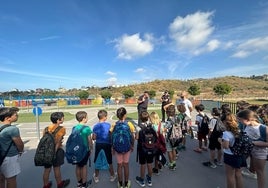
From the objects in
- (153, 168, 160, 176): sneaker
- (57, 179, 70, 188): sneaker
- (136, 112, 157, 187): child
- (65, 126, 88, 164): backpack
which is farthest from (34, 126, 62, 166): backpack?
(153, 168, 160, 176): sneaker

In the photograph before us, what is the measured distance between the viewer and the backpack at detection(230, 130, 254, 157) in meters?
2.81

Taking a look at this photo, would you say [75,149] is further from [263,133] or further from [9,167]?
[263,133]

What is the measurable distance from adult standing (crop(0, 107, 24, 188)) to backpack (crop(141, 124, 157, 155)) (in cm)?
213

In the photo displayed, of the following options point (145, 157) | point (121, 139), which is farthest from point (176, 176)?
point (121, 139)

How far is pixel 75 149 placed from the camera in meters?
3.42

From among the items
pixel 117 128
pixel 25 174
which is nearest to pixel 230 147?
pixel 117 128

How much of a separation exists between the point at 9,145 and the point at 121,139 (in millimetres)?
1837

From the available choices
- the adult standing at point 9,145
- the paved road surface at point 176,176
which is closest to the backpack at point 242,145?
the paved road surface at point 176,176

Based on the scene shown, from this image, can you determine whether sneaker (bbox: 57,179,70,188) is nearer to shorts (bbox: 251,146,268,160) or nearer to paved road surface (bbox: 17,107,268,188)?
paved road surface (bbox: 17,107,268,188)

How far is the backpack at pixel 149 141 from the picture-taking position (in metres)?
3.59

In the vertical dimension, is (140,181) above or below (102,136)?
below

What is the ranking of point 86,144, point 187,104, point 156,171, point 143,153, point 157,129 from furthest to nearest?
point 187,104
point 156,171
point 157,129
point 143,153
point 86,144

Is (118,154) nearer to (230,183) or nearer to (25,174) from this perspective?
(230,183)

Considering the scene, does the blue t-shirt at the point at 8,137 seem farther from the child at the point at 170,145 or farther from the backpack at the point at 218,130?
the backpack at the point at 218,130
